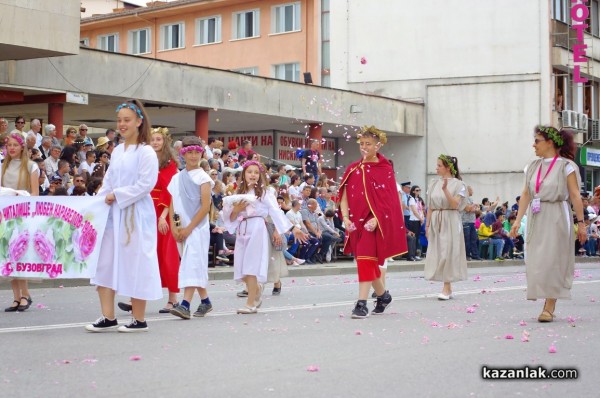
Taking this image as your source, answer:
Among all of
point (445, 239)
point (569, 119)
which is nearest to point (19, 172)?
point (445, 239)

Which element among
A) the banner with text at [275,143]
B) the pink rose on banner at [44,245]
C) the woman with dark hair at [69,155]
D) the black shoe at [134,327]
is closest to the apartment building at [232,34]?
the banner with text at [275,143]

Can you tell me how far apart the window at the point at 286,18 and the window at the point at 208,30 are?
3406 millimetres

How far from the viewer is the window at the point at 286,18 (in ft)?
178

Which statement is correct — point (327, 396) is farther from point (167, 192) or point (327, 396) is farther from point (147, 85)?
point (147, 85)

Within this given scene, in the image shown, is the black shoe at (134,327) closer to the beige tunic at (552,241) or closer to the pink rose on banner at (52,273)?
the pink rose on banner at (52,273)

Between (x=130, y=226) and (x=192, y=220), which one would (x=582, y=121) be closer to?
(x=192, y=220)

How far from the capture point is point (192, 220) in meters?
12.1

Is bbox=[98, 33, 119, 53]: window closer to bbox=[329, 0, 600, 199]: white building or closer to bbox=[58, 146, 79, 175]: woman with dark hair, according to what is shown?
bbox=[329, 0, 600, 199]: white building

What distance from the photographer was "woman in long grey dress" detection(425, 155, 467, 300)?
1580cm

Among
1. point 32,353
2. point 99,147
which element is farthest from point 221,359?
point 99,147

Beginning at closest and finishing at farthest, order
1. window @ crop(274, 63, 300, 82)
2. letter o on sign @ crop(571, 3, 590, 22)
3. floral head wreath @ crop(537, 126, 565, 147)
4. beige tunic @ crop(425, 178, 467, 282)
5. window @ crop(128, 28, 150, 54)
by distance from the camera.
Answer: floral head wreath @ crop(537, 126, 565, 147), beige tunic @ crop(425, 178, 467, 282), letter o on sign @ crop(571, 3, 590, 22), window @ crop(274, 63, 300, 82), window @ crop(128, 28, 150, 54)

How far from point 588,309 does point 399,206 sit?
8.54 feet

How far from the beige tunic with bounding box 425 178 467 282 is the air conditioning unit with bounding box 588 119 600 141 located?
37960mm

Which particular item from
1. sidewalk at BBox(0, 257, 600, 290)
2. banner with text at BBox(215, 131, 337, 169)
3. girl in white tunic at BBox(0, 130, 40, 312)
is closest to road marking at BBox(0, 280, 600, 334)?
girl in white tunic at BBox(0, 130, 40, 312)
